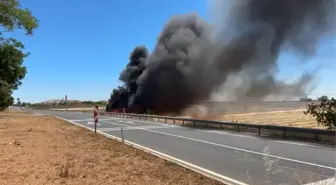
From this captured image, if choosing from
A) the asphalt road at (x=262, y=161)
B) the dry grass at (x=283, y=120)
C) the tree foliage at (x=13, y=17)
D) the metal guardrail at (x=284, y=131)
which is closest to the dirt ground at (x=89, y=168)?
the asphalt road at (x=262, y=161)

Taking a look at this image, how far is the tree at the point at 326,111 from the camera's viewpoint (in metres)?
15.3

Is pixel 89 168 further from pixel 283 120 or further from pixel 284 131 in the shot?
pixel 283 120

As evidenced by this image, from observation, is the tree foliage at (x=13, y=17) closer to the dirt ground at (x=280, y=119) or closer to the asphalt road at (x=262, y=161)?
the asphalt road at (x=262, y=161)

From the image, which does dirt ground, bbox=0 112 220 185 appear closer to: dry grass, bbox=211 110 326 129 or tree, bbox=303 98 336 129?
tree, bbox=303 98 336 129

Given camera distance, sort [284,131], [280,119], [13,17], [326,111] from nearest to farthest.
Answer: [13,17]
[284,131]
[326,111]
[280,119]

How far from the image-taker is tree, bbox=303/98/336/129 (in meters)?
15.3

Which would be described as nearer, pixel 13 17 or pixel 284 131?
pixel 13 17

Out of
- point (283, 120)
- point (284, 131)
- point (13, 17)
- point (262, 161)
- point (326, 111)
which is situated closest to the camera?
point (13, 17)

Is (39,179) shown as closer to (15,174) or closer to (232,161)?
(15,174)

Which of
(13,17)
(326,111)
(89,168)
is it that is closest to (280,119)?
(326,111)

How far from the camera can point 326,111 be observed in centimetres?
1581

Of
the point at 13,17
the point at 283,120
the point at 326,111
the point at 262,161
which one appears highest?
the point at 13,17

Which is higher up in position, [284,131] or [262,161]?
[284,131]

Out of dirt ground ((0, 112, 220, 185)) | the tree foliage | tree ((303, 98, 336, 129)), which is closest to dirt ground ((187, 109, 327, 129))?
tree ((303, 98, 336, 129))
